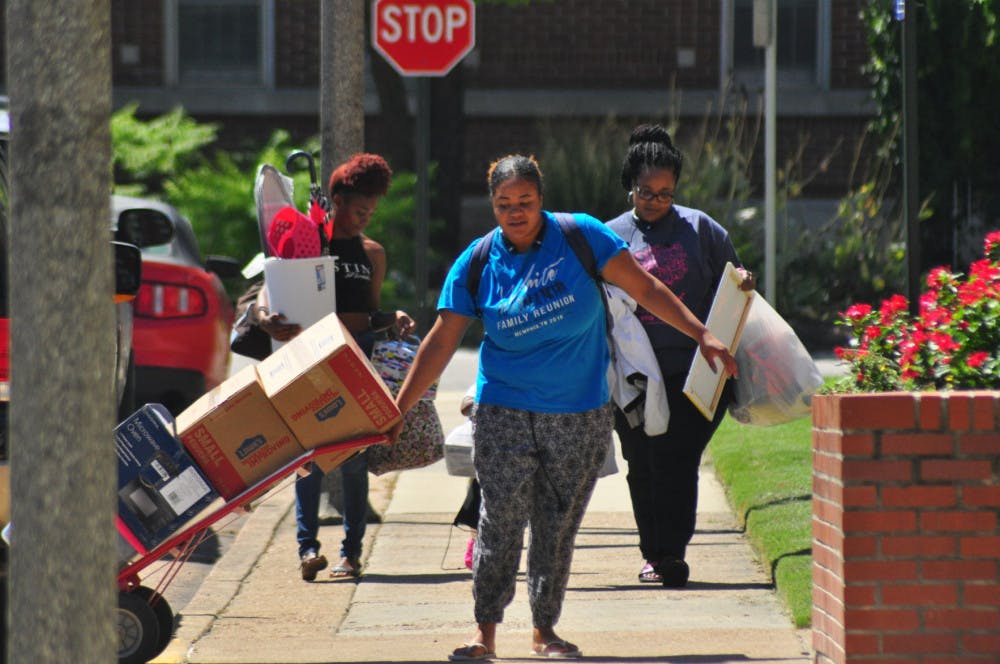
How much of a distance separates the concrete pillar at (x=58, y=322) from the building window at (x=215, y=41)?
2106 centimetres

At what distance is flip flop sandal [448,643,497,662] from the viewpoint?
18.7 feet

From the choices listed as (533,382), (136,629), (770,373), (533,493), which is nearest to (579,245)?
(533,382)

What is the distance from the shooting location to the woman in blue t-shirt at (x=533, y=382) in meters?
5.66

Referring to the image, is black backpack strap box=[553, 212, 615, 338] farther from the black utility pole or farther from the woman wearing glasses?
the black utility pole

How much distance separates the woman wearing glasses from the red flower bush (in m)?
1.68

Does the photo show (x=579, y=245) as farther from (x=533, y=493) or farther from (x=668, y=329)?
(x=668, y=329)

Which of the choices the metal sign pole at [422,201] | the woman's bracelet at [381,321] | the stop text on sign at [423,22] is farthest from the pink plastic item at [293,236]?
the stop text on sign at [423,22]

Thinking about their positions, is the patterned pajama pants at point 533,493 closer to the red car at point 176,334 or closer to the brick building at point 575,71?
the red car at point 176,334

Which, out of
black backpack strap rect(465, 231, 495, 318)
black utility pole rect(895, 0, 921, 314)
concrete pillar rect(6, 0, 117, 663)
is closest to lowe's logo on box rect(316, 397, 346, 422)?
black backpack strap rect(465, 231, 495, 318)

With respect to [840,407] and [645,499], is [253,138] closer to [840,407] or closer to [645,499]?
[645,499]

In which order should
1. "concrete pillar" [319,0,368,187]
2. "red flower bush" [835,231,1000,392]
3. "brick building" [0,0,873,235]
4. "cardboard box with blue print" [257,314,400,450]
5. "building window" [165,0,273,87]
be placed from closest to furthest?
"red flower bush" [835,231,1000,392] → "cardboard box with blue print" [257,314,400,450] → "concrete pillar" [319,0,368,187] → "brick building" [0,0,873,235] → "building window" [165,0,273,87]

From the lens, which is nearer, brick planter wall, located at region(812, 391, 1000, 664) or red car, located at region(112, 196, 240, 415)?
brick planter wall, located at region(812, 391, 1000, 664)

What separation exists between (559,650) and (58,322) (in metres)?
2.99

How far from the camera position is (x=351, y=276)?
7250 millimetres
